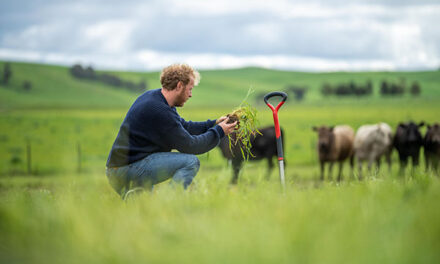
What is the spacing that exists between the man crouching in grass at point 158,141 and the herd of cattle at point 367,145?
9.05m

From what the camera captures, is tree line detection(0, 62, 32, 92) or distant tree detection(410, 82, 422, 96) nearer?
distant tree detection(410, 82, 422, 96)

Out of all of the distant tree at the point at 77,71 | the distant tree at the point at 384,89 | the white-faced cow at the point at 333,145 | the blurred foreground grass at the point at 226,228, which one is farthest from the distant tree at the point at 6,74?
the blurred foreground grass at the point at 226,228

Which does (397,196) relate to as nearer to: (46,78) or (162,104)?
(162,104)

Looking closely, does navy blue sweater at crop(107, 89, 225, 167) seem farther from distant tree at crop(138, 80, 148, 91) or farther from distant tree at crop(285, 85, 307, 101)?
distant tree at crop(138, 80, 148, 91)

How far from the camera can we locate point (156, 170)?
17.6 feet

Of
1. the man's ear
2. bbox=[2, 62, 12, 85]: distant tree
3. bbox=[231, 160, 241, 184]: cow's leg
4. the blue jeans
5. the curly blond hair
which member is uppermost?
bbox=[2, 62, 12, 85]: distant tree

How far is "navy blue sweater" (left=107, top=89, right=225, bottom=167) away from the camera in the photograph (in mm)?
5383

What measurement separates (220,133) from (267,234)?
10.1ft

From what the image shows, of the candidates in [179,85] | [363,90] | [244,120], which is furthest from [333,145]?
[363,90]

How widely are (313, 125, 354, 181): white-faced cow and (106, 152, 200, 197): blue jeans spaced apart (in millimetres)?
12401

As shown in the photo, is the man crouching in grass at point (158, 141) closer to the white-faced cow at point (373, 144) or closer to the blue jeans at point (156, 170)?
the blue jeans at point (156, 170)

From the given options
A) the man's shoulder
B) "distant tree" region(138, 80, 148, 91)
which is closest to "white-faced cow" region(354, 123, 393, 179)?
the man's shoulder

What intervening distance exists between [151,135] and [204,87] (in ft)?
508

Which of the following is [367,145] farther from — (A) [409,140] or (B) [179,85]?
(B) [179,85]
